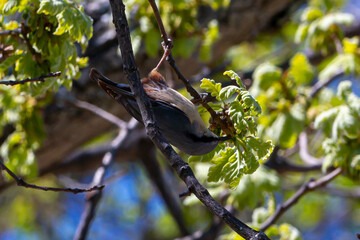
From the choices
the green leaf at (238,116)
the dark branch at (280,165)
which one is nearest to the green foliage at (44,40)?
the green leaf at (238,116)

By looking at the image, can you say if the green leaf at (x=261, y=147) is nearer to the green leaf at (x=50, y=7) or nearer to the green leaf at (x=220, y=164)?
the green leaf at (x=220, y=164)

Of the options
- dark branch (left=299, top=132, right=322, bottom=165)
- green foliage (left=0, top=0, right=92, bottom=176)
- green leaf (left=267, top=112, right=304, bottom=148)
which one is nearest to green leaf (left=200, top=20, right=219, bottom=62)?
green leaf (left=267, top=112, right=304, bottom=148)

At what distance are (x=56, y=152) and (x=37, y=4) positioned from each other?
1654 millimetres

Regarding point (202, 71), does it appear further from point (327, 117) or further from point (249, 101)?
point (249, 101)

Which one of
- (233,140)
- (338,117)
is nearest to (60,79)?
(233,140)

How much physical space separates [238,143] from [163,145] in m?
0.29

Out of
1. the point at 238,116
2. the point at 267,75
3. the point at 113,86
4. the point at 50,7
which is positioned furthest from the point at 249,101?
the point at 267,75

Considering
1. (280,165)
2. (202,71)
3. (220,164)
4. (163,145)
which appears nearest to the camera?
(163,145)

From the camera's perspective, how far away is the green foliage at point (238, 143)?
1341 mm

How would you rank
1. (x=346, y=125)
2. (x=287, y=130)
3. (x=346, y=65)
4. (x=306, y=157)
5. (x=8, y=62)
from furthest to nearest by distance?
(x=306, y=157) < (x=346, y=65) < (x=287, y=130) < (x=346, y=125) < (x=8, y=62)

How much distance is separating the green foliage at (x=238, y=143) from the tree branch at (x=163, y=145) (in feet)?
0.68

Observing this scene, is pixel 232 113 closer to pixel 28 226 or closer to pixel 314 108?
pixel 314 108

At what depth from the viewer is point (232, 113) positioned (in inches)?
52.7

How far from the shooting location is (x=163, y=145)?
1.25 metres
